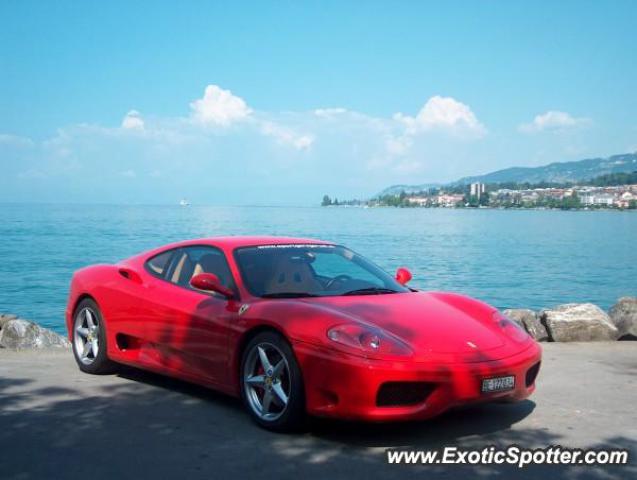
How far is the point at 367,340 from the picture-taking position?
4.95 m

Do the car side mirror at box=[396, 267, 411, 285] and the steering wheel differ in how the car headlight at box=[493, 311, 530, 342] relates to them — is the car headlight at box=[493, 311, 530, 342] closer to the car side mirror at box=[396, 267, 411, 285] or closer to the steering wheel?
the car side mirror at box=[396, 267, 411, 285]

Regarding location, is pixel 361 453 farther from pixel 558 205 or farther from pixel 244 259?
pixel 558 205

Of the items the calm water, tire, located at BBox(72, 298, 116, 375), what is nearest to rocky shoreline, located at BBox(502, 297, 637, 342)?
tire, located at BBox(72, 298, 116, 375)

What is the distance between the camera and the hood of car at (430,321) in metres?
5.14

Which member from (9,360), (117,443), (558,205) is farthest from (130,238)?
(558,205)

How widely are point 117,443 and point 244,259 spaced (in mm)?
1818

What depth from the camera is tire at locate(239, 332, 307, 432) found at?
5066mm

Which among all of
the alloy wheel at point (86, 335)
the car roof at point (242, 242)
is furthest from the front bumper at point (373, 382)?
the alloy wheel at point (86, 335)

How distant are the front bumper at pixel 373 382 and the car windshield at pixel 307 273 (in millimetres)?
984

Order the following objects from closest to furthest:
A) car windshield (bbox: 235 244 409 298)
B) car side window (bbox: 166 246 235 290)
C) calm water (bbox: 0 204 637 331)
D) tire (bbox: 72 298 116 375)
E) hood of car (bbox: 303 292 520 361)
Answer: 1. hood of car (bbox: 303 292 520 361)
2. car windshield (bbox: 235 244 409 298)
3. car side window (bbox: 166 246 235 290)
4. tire (bbox: 72 298 116 375)
5. calm water (bbox: 0 204 637 331)

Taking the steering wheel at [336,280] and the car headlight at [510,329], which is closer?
the car headlight at [510,329]

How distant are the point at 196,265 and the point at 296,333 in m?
1.64

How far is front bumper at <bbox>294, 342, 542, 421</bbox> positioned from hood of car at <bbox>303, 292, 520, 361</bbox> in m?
0.15

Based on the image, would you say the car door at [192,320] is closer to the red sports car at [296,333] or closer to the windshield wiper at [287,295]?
the red sports car at [296,333]
